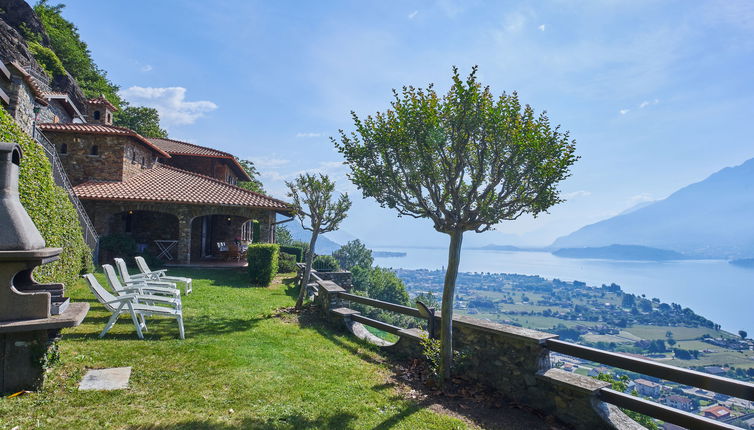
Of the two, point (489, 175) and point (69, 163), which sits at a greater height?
point (69, 163)

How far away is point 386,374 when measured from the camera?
6.36 metres

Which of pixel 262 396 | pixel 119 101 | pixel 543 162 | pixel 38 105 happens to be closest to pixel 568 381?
pixel 543 162

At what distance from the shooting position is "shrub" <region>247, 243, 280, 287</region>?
1449 centimetres

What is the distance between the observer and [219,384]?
488cm

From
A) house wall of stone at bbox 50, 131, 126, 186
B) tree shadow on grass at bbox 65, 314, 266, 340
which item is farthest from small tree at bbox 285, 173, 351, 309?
house wall of stone at bbox 50, 131, 126, 186

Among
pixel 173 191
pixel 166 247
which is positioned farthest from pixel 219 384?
pixel 173 191

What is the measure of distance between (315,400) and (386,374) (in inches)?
72.2

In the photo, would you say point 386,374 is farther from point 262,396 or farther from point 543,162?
point 543,162

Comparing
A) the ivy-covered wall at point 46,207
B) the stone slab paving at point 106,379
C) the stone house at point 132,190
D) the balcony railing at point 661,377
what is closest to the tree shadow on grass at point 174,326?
the stone slab paving at point 106,379

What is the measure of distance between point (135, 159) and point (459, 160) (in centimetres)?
1994

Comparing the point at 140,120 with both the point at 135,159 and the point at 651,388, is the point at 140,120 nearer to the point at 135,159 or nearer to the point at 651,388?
the point at 135,159

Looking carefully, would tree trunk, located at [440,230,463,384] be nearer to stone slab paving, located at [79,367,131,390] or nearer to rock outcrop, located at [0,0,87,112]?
stone slab paving, located at [79,367,131,390]

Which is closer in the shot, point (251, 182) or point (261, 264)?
point (261, 264)

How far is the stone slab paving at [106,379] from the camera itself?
4.39 metres
